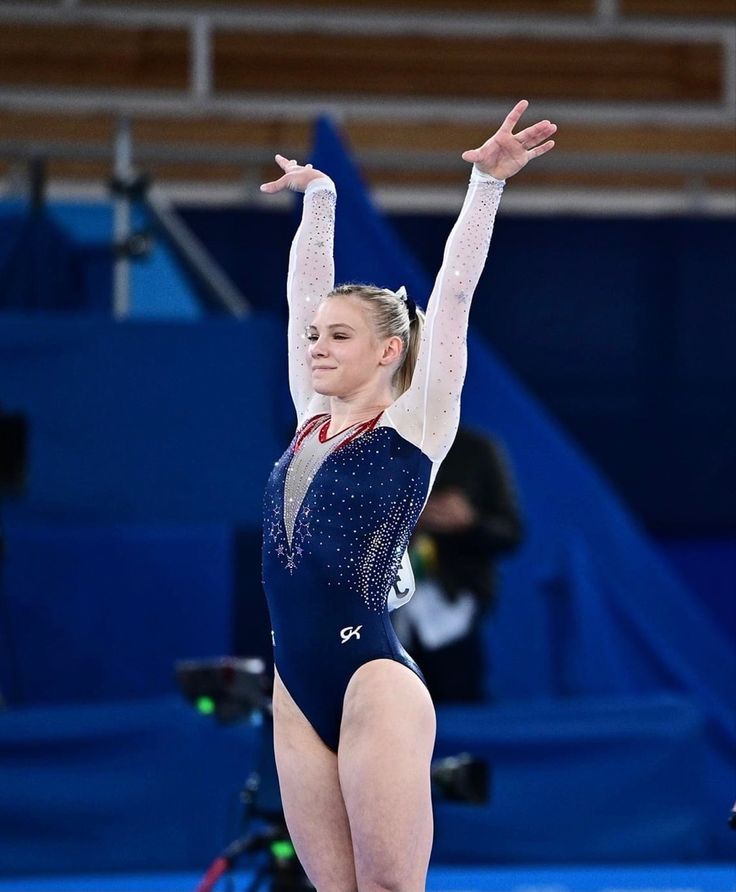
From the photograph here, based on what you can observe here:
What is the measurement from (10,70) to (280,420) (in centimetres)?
286

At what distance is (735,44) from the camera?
7359 mm

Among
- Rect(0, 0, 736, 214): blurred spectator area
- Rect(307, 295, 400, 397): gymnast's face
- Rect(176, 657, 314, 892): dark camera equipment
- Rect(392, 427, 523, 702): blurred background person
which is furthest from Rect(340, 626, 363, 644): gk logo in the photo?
Rect(0, 0, 736, 214): blurred spectator area

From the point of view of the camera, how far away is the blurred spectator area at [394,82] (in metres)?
7.00

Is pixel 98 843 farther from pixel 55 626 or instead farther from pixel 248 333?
pixel 248 333

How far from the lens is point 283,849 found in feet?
11.5

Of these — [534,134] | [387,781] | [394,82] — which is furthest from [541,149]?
[394,82]

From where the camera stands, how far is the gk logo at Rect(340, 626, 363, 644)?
2362 millimetres

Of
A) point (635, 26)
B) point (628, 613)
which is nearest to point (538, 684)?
point (628, 613)

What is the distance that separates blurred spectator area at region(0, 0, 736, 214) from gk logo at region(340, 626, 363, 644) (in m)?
4.73

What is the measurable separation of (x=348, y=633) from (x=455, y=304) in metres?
0.58

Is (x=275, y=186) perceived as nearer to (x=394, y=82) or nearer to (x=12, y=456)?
(x=12, y=456)

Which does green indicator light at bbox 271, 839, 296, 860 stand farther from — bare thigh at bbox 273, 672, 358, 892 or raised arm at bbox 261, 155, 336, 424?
raised arm at bbox 261, 155, 336, 424

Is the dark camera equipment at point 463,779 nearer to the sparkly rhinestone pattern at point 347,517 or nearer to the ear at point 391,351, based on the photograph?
the sparkly rhinestone pattern at point 347,517

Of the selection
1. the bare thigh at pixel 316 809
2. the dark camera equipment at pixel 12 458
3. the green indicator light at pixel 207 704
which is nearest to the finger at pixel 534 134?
the bare thigh at pixel 316 809
